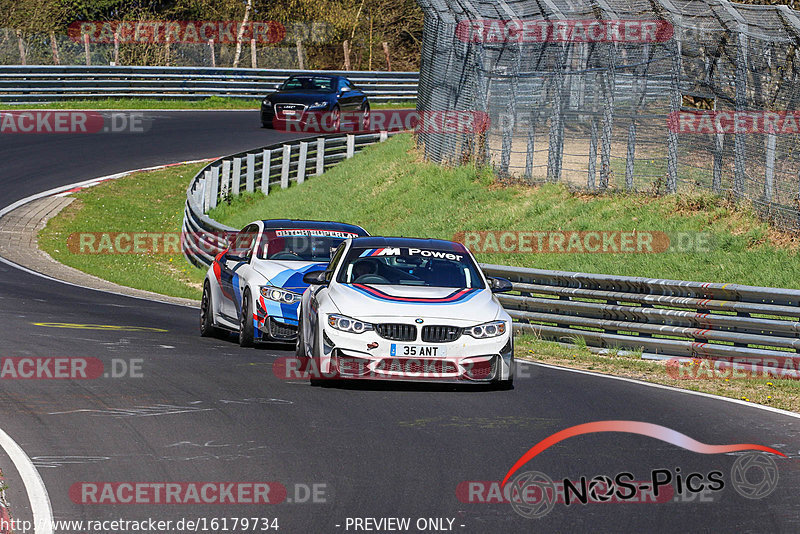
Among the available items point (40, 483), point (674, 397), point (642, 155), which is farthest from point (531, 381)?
point (642, 155)

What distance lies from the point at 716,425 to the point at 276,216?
20113 mm

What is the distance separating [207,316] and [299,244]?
57.3 inches

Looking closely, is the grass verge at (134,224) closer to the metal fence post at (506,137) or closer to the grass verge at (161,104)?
the metal fence post at (506,137)

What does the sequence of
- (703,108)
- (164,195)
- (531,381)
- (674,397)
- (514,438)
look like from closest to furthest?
(514,438) < (674,397) < (531,381) < (703,108) < (164,195)

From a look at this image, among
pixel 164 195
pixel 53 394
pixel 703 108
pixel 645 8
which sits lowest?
pixel 164 195

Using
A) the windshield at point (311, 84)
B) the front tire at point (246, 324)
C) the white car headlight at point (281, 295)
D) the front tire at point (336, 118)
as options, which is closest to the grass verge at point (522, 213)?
the front tire at point (336, 118)

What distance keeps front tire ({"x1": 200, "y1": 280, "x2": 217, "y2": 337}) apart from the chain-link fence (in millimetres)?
7954

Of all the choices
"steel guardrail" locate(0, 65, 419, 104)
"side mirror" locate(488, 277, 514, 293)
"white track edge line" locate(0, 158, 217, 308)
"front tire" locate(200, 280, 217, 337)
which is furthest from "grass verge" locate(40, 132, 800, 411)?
"steel guardrail" locate(0, 65, 419, 104)

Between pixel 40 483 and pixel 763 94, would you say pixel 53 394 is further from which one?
pixel 763 94

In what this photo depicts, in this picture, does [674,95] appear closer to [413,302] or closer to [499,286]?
[499,286]

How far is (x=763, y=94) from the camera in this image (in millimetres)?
17500

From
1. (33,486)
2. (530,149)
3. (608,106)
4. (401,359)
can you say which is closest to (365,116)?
(530,149)

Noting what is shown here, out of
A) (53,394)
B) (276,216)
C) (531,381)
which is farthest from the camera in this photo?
(276,216)

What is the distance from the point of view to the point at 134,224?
96.9ft
